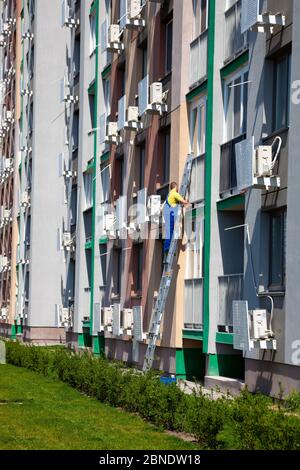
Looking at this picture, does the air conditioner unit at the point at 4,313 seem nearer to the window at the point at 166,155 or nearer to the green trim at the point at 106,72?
the green trim at the point at 106,72

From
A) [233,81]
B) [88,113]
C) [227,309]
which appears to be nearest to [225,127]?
[233,81]

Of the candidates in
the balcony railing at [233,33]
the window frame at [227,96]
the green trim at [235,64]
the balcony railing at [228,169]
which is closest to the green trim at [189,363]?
the balcony railing at [228,169]

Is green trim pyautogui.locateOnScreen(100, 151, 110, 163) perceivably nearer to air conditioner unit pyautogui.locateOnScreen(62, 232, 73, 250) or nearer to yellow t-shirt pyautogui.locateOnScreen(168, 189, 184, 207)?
air conditioner unit pyautogui.locateOnScreen(62, 232, 73, 250)

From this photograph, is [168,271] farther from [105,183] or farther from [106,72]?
[106,72]

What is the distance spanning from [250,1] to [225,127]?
375 centimetres

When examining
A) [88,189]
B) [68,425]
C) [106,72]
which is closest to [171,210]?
[68,425]

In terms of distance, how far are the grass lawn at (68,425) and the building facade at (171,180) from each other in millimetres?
3266

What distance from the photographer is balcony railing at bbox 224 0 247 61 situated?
2112 centimetres

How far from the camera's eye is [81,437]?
1351 centimetres

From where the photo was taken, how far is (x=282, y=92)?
1847 cm

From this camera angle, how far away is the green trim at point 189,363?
2380 cm

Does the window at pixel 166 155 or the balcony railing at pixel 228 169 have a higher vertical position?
the window at pixel 166 155

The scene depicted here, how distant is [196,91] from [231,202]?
155 inches

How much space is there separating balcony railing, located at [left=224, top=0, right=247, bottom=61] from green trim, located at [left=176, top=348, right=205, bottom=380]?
7.41 m
